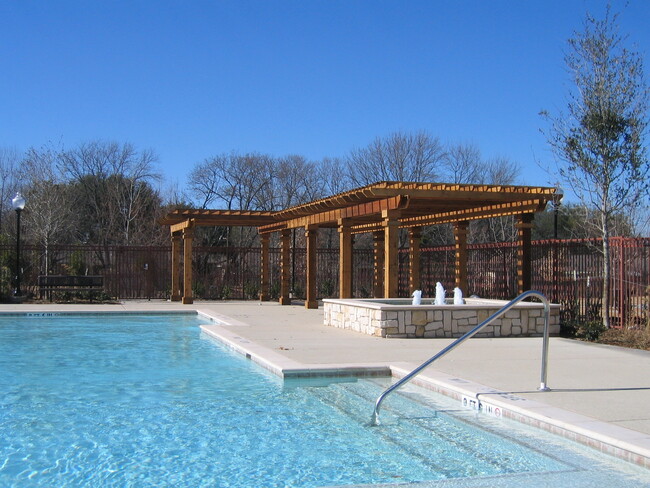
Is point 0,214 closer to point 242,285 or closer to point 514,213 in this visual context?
point 242,285

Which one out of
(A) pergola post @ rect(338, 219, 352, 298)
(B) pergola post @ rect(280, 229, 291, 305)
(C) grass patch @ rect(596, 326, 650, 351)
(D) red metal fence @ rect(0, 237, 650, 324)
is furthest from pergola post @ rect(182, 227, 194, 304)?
(C) grass patch @ rect(596, 326, 650, 351)

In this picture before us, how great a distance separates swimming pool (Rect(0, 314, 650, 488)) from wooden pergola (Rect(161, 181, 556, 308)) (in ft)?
20.4

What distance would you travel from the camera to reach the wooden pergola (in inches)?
600

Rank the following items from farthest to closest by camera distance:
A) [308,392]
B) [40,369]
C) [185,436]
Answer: [40,369] → [308,392] → [185,436]

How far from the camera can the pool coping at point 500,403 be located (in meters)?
5.47

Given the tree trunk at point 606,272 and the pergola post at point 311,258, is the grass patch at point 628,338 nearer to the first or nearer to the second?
the tree trunk at point 606,272

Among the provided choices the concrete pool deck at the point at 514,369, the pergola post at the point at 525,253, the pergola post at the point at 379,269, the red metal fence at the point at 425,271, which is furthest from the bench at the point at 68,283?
the pergola post at the point at 525,253

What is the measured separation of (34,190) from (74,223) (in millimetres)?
5600

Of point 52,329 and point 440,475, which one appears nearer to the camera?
point 440,475

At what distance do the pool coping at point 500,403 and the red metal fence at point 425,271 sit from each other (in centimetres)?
616

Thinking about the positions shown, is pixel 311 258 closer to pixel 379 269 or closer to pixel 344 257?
pixel 344 257

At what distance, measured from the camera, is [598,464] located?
534cm

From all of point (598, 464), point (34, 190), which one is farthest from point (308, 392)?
point (34, 190)

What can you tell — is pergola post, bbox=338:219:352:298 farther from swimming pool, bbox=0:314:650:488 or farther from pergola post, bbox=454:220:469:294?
swimming pool, bbox=0:314:650:488
